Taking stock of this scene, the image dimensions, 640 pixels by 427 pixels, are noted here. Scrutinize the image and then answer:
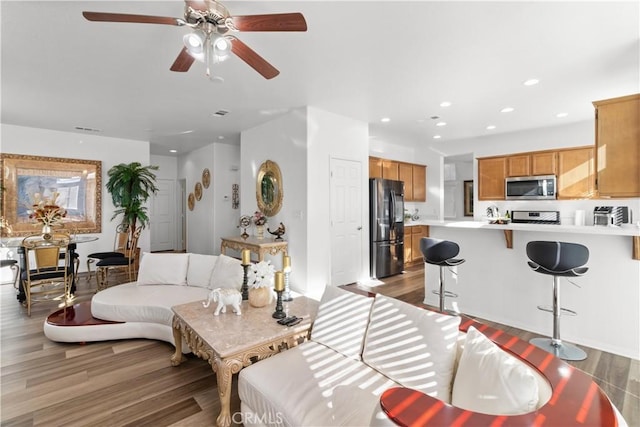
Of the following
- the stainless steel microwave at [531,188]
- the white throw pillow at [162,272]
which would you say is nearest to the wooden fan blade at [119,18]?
the white throw pillow at [162,272]

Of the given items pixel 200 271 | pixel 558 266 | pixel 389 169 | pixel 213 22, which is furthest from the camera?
pixel 389 169

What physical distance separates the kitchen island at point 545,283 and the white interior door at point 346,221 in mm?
1299

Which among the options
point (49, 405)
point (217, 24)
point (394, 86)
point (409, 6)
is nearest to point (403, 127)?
point (394, 86)

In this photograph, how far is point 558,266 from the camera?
253 centimetres

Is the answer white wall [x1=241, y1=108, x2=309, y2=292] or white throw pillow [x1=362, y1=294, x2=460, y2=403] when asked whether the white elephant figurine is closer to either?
white throw pillow [x1=362, y1=294, x2=460, y2=403]

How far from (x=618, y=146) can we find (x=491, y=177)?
3216mm

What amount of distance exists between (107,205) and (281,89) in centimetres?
471

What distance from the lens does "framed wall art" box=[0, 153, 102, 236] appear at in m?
5.05

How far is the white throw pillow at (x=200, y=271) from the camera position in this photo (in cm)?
340

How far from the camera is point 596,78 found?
3.29 m

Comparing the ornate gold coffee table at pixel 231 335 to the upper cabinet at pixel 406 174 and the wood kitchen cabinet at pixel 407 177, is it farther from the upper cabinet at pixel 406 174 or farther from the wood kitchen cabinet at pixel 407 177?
the wood kitchen cabinet at pixel 407 177

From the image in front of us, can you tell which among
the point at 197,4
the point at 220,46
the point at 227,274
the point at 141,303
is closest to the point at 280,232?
the point at 227,274

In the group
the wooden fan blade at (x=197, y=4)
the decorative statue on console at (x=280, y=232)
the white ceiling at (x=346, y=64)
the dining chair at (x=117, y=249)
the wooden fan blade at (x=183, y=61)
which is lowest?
the dining chair at (x=117, y=249)

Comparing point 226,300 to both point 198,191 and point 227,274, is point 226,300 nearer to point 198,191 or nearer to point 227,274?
point 227,274
